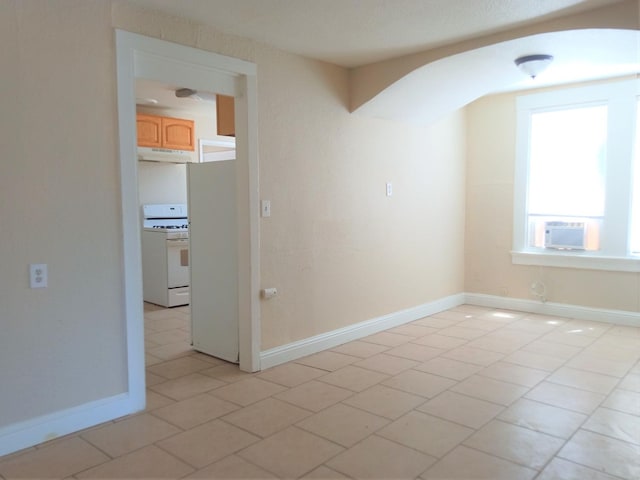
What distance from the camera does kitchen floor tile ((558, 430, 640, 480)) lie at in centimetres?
227

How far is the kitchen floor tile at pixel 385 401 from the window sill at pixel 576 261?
9.57 feet

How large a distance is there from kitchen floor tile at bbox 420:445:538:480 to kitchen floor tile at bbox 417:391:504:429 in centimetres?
35

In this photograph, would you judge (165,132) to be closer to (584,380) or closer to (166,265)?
(166,265)

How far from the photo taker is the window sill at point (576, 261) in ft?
15.8

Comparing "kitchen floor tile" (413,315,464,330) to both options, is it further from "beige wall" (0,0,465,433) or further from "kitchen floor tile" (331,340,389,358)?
"beige wall" (0,0,465,433)


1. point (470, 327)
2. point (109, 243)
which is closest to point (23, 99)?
point (109, 243)

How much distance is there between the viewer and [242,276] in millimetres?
3605

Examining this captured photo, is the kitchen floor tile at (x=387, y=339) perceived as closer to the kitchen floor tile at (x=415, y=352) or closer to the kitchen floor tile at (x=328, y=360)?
the kitchen floor tile at (x=415, y=352)

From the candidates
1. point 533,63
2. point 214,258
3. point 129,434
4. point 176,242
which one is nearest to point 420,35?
point 533,63

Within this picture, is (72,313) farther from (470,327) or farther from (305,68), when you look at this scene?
(470,327)

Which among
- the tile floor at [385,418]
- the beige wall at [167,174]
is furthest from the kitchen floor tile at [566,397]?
the beige wall at [167,174]

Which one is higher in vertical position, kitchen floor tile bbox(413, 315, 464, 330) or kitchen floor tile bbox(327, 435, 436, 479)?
kitchen floor tile bbox(413, 315, 464, 330)

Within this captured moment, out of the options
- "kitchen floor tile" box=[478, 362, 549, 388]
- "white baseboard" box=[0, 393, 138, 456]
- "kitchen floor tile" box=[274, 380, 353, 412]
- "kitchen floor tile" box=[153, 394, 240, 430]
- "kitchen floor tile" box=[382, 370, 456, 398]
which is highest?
"white baseboard" box=[0, 393, 138, 456]

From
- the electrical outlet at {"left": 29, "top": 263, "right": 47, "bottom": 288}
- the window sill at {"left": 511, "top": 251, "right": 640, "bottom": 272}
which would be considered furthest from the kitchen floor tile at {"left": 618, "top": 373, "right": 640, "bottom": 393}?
the electrical outlet at {"left": 29, "top": 263, "right": 47, "bottom": 288}
